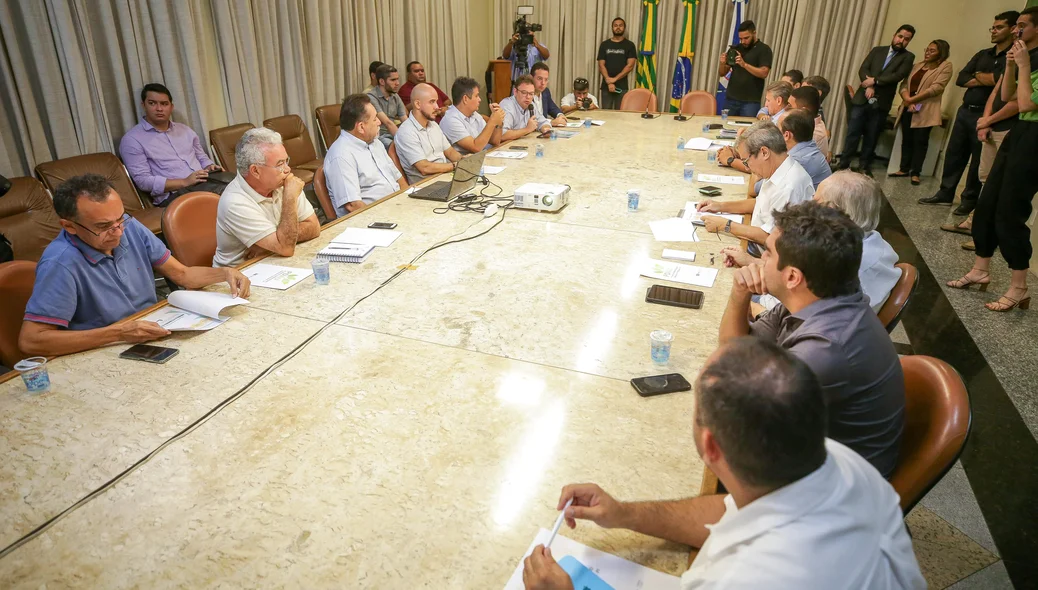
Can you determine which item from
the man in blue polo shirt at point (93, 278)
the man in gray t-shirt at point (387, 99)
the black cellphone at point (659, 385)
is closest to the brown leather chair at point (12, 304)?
the man in blue polo shirt at point (93, 278)

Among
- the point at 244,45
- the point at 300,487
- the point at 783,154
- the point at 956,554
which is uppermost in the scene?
the point at 244,45

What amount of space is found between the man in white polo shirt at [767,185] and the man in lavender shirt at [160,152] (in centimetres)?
364

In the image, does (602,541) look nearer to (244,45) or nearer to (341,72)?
(244,45)

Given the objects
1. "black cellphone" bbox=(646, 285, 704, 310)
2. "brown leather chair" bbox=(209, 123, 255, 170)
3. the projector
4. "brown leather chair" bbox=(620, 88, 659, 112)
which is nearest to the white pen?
"black cellphone" bbox=(646, 285, 704, 310)

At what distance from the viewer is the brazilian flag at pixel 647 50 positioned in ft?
26.1

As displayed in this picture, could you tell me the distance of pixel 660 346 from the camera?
1663 millimetres

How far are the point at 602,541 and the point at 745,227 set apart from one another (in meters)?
2.01

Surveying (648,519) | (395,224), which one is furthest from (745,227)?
(648,519)

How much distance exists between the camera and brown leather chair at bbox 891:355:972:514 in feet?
3.86

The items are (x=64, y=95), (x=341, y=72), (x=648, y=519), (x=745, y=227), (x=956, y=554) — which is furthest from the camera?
(x=341, y=72)

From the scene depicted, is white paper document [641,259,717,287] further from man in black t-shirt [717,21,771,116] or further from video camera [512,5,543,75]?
video camera [512,5,543,75]

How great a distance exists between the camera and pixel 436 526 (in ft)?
3.73

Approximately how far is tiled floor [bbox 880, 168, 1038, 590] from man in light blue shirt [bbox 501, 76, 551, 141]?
326 cm

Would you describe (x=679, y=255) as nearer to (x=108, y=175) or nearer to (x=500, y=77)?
(x=108, y=175)
